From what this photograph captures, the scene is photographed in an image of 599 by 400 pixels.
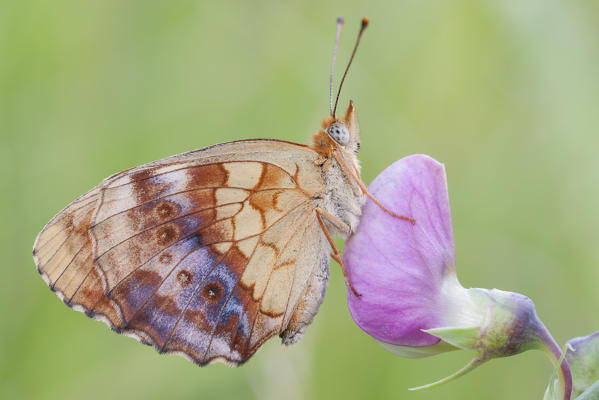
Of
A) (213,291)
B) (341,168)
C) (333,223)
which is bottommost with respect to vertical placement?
(213,291)

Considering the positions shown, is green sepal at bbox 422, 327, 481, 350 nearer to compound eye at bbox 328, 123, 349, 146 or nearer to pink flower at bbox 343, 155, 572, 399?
pink flower at bbox 343, 155, 572, 399

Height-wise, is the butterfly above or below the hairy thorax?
below

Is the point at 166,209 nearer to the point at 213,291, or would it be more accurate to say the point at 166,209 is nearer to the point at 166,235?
the point at 166,235

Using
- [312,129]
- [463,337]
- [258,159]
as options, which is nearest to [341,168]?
[258,159]

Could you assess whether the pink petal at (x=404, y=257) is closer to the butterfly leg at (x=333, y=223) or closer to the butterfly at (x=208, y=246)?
the butterfly leg at (x=333, y=223)

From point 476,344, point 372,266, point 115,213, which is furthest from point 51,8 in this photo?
point 476,344

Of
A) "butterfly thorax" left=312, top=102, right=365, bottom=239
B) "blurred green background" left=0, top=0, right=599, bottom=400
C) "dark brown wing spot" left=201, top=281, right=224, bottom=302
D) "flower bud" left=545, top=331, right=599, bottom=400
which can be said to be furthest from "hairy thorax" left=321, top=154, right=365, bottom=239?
"blurred green background" left=0, top=0, right=599, bottom=400

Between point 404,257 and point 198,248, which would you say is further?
point 198,248

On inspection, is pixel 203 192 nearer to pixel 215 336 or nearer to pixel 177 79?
pixel 215 336
